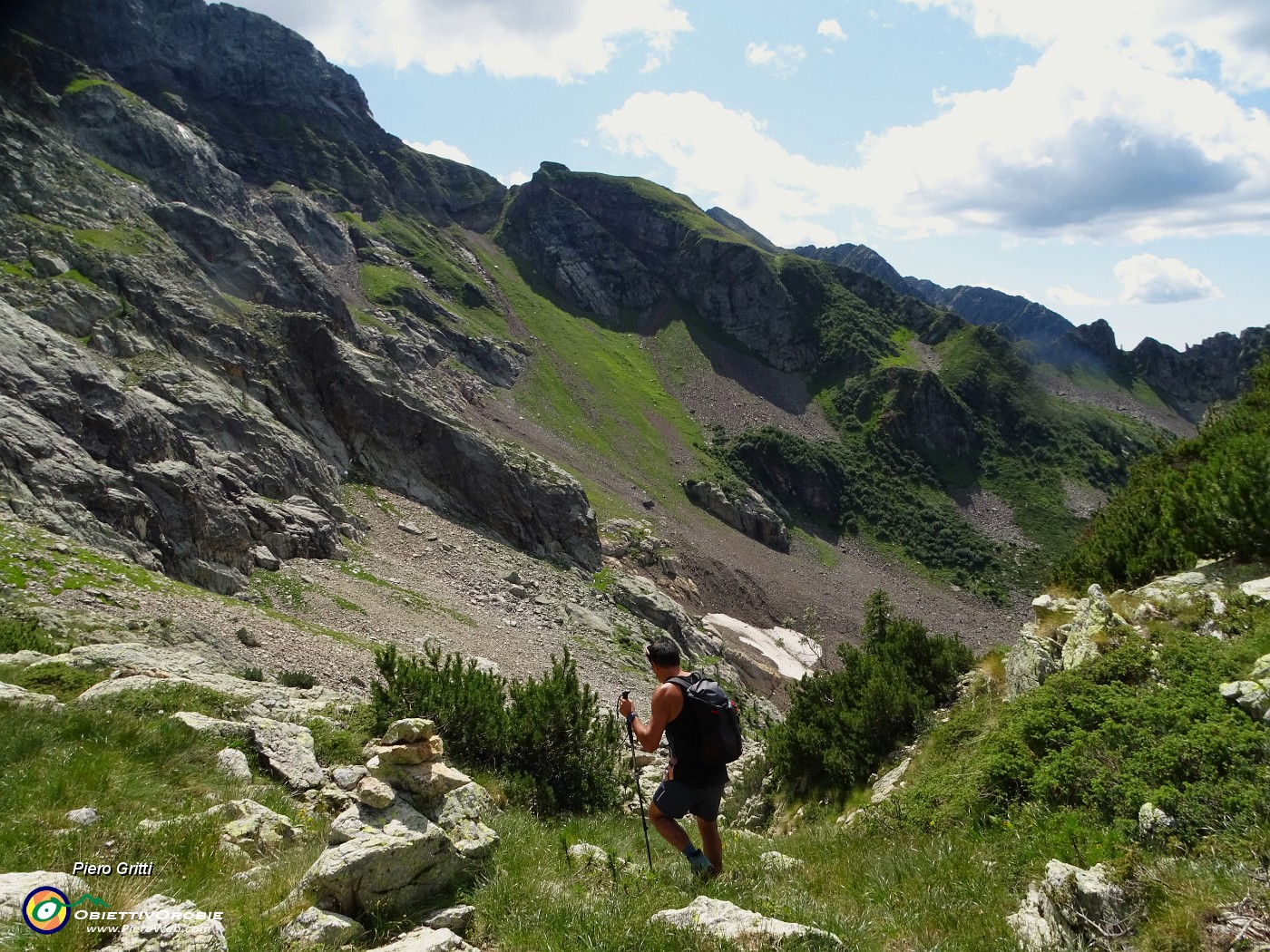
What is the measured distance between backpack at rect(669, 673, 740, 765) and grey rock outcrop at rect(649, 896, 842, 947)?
153 centimetres

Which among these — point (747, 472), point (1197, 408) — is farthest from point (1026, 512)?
point (1197, 408)

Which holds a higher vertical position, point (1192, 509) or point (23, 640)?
point (1192, 509)

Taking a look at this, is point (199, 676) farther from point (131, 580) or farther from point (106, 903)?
point (131, 580)

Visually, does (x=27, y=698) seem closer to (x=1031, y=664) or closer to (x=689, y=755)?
(x=689, y=755)

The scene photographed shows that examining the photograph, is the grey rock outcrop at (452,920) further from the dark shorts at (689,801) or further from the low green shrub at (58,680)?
the low green shrub at (58,680)

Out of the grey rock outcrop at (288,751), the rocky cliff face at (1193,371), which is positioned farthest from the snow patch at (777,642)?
the rocky cliff face at (1193,371)

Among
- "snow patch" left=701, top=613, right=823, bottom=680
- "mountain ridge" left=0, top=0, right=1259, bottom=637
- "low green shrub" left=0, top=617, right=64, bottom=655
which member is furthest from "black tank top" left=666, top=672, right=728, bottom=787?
A: "snow patch" left=701, top=613, right=823, bottom=680

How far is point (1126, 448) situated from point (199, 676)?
173896mm

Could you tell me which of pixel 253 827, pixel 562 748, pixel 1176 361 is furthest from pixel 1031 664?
pixel 1176 361

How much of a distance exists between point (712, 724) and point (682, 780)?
2.60 ft

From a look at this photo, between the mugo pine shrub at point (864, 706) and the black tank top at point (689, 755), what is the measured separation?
28.2 ft

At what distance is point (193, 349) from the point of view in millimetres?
50594

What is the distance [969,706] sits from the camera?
13.5 meters

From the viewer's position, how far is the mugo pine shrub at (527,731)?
38.4 feet
